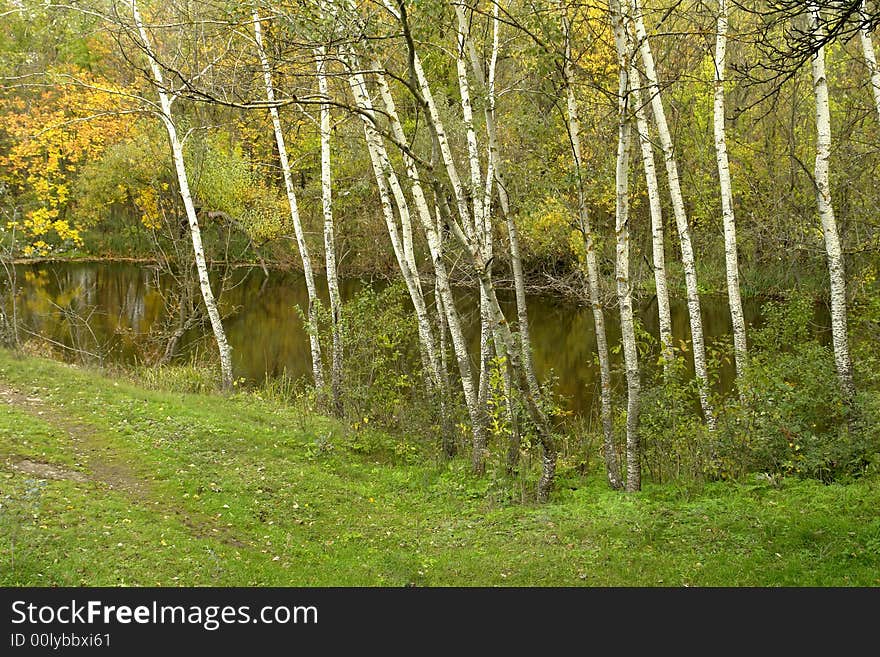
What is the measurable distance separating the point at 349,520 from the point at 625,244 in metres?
4.08

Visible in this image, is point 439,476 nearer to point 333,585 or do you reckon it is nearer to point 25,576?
point 333,585

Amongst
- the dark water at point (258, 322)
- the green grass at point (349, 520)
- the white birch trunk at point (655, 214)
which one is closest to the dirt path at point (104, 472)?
the green grass at point (349, 520)

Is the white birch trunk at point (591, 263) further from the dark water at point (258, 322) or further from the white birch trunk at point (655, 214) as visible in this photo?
the dark water at point (258, 322)

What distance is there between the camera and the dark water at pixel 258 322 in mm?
17141

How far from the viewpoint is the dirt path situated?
23.2 feet

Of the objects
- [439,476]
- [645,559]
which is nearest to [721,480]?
[645,559]

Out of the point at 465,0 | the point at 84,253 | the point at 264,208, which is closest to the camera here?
the point at 465,0

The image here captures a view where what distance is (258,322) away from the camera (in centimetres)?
2288

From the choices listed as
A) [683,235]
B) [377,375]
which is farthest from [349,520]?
[683,235]

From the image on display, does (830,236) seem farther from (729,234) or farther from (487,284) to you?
(487,284)

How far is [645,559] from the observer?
640 centimetres

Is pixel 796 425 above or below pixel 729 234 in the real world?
below

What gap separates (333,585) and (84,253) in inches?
1229

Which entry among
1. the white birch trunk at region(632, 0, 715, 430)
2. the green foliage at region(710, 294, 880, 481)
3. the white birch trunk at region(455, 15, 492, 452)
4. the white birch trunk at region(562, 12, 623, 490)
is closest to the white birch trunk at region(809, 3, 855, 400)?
the green foliage at region(710, 294, 880, 481)
